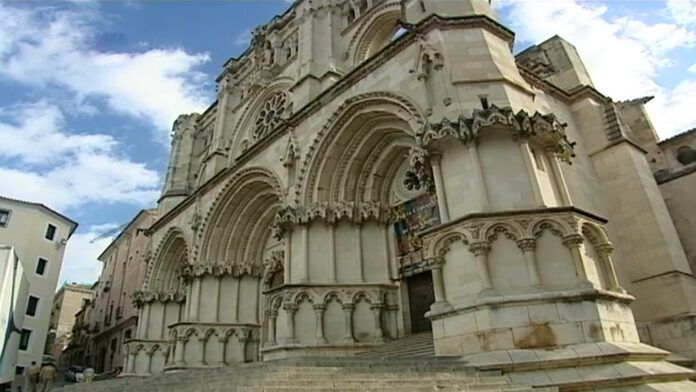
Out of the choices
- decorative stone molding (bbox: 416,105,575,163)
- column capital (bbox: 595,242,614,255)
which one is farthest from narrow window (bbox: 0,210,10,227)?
column capital (bbox: 595,242,614,255)

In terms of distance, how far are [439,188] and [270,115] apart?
13133 mm

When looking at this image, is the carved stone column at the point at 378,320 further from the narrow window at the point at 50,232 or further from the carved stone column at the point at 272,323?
the narrow window at the point at 50,232

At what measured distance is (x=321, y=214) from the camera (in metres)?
12.2

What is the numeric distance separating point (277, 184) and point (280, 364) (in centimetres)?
860

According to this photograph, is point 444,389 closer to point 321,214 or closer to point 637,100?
point 321,214

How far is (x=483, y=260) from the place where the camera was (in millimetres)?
7562

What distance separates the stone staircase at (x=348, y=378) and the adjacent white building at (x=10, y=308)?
53.6 feet

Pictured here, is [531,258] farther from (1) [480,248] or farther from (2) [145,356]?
(2) [145,356]

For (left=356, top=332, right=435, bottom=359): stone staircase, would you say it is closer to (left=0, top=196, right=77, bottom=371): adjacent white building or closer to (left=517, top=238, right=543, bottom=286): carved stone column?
(left=517, top=238, right=543, bottom=286): carved stone column

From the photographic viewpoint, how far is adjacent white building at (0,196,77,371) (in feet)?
78.5

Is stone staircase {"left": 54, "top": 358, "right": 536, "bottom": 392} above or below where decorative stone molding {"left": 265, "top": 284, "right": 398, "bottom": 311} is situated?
below

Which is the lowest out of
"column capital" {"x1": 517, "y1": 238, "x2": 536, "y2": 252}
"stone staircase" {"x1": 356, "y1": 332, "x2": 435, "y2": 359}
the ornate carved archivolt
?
"stone staircase" {"x1": 356, "y1": 332, "x2": 435, "y2": 359}

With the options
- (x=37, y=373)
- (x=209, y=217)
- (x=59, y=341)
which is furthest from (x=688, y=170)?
(x=59, y=341)

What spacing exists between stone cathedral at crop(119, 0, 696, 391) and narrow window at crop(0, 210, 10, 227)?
10.7 meters
